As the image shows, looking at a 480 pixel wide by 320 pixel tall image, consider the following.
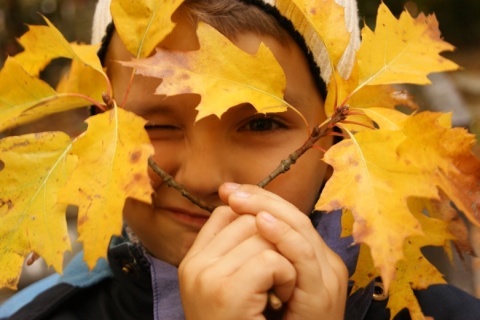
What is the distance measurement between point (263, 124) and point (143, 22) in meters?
0.36

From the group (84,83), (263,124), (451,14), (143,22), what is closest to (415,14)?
(451,14)

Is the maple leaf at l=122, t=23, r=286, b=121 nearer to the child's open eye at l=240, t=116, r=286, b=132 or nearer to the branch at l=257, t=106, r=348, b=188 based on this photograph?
the branch at l=257, t=106, r=348, b=188

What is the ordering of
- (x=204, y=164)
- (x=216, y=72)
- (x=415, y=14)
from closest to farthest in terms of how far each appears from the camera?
(x=216, y=72), (x=204, y=164), (x=415, y=14)

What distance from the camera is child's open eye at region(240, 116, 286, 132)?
131cm

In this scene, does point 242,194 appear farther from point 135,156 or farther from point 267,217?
point 135,156

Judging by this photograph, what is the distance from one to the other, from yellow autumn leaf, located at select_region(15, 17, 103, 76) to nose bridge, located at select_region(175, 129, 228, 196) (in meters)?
0.24

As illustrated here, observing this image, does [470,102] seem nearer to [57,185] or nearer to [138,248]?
[138,248]

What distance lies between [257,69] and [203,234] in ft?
1.03

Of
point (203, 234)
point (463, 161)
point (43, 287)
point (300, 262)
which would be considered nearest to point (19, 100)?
point (203, 234)

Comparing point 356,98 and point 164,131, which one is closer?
point 356,98

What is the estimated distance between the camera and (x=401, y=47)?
108cm

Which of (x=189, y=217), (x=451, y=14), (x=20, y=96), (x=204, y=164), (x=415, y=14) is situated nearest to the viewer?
(x=20, y=96)

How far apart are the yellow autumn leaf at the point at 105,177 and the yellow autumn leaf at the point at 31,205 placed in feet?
0.25

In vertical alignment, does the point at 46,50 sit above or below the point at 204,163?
above
